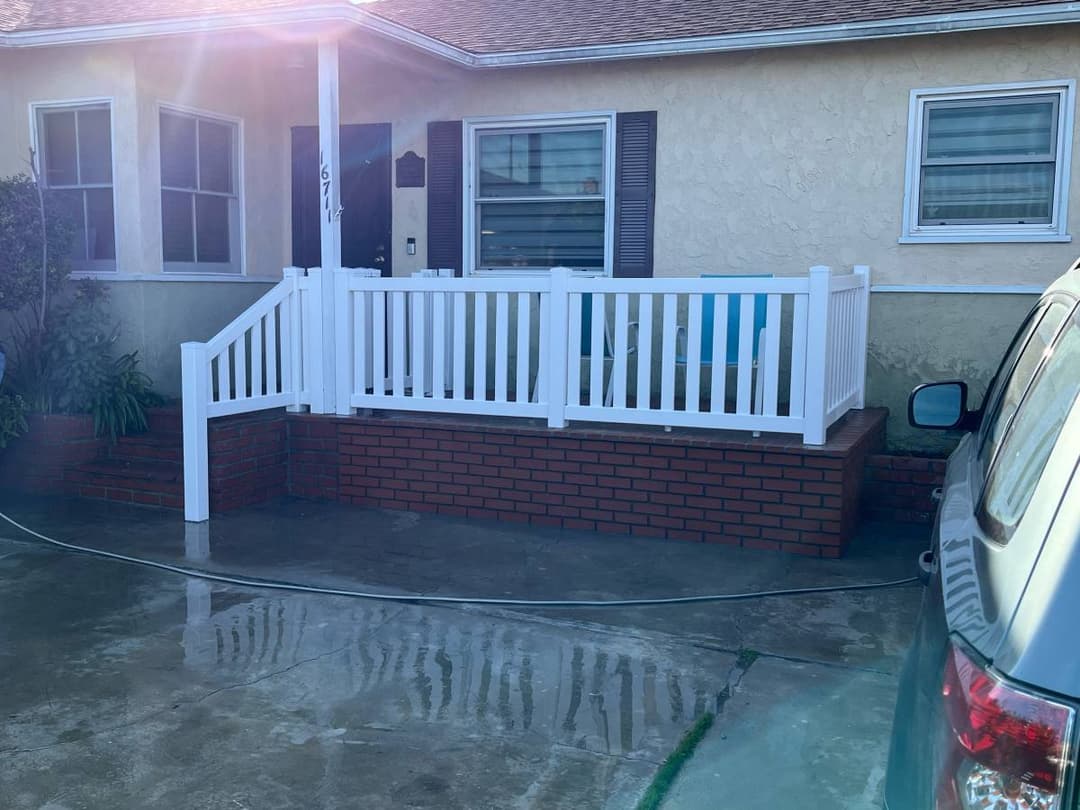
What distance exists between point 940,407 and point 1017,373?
746mm

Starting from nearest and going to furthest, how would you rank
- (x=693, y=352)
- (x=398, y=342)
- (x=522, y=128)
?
(x=693, y=352) → (x=398, y=342) → (x=522, y=128)

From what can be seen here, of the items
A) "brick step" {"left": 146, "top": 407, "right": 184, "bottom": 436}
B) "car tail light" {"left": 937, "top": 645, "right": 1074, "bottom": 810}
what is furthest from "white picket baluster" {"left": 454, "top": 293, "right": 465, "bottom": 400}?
"car tail light" {"left": 937, "top": 645, "right": 1074, "bottom": 810}

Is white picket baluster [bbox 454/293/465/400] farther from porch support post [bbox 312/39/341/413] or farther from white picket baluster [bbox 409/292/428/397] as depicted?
porch support post [bbox 312/39/341/413]

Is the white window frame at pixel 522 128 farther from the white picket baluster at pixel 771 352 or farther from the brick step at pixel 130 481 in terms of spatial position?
the brick step at pixel 130 481

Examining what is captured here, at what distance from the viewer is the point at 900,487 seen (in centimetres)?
702

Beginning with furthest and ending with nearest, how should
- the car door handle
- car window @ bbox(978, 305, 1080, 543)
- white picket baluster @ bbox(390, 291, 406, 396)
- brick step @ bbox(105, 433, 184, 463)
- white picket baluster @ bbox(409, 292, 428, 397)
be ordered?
brick step @ bbox(105, 433, 184, 463) → white picket baluster @ bbox(390, 291, 406, 396) → white picket baluster @ bbox(409, 292, 428, 397) → the car door handle → car window @ bbox(978, 305, 1080, 543)

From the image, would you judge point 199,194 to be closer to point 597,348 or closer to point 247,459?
point 247,459

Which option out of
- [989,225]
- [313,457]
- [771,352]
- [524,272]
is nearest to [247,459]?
[313,457]

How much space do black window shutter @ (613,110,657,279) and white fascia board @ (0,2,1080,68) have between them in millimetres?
589

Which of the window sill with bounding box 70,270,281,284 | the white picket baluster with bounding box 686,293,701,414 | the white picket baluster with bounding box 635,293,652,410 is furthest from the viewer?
the window sill with bounding box 70,270,281,284

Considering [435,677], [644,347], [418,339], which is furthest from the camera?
[418,339]

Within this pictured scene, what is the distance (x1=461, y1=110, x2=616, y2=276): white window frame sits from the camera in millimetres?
8312

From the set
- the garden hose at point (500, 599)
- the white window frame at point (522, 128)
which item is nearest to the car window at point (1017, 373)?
the garden hose at point (500, 599)

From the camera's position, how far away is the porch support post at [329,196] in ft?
23.2
